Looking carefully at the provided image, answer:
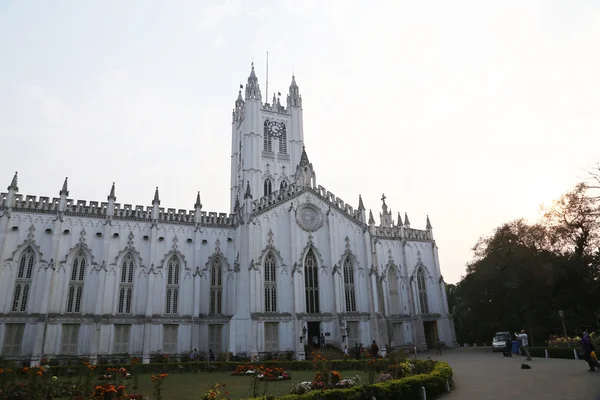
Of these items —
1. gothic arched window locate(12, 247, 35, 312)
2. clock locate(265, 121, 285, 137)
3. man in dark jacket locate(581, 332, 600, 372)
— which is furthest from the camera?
clock locate(265, 121, 285, 137)

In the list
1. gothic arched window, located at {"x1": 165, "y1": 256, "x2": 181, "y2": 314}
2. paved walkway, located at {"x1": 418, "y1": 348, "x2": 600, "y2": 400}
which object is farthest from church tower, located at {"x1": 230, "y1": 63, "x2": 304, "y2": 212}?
paved walkway, located at {"x1": 418, "y1": 348, "x2": 600, "y2": 400}

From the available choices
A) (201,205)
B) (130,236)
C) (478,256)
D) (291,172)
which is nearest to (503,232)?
(478,256)

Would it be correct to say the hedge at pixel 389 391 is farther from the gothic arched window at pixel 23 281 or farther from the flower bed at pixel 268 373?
the gothic arched window at pixel 23 281

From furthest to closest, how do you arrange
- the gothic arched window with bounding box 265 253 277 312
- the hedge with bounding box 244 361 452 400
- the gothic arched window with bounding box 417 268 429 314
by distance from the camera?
the gothic arched window with bounding box 417 268 429 314, the gothic arched window with bounding box 265 253 277 312, the hedge with bounding box 244 361 452 400

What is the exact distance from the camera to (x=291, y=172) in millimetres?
60688

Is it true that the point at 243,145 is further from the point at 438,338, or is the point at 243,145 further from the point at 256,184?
the point at 438,338

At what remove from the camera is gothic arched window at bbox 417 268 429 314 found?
46.7m

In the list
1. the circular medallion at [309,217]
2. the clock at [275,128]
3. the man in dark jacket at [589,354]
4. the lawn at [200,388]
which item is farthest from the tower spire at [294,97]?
the man in dark jacket at [589,354]

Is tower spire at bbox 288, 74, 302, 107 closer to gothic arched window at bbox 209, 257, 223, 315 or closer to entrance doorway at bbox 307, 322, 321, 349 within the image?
gothic arched window at bbox 209, 257, 223, 315

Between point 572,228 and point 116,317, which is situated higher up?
point 572,228

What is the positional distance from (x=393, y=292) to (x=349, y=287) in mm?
6889

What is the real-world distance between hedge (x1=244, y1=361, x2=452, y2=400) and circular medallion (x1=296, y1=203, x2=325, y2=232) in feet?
85.9

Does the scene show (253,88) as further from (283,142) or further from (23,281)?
(23,281)

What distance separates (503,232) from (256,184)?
3185 centimetres
